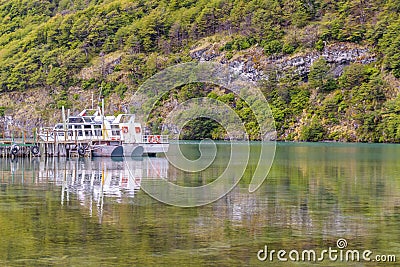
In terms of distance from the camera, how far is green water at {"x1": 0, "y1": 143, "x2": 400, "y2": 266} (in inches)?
1217

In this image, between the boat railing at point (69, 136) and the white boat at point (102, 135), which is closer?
the white boat at point (102, 135)

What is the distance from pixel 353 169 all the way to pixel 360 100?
102716 mm

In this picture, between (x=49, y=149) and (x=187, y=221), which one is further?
(x=49, y=149)

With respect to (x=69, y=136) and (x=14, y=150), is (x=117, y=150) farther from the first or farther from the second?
(x=14, y=150)

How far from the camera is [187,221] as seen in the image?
38.8 m

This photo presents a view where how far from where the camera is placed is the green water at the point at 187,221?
30.9 metres

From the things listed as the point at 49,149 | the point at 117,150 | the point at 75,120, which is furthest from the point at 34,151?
the point at 117,150

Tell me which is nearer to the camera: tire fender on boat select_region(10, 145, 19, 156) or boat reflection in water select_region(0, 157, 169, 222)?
boat reflection in water select_region(0, 157, 169, 222)

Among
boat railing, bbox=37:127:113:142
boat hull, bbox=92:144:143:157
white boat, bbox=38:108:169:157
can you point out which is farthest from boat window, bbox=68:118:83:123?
boat hull, bbox=92:144:143:157

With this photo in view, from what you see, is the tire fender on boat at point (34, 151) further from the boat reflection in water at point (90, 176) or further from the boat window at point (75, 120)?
the boat window at point (75, 120)

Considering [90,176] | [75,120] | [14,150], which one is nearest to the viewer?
[90,176]

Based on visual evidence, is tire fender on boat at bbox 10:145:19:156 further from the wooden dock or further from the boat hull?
the boat hull

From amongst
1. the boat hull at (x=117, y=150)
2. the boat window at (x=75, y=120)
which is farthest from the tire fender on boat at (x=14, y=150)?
the boat hull at (x=117, y=150)

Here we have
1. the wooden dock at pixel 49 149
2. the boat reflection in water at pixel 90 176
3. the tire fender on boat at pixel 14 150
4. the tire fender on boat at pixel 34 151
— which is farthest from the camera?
the tire fender on boat at pixel 34 151
